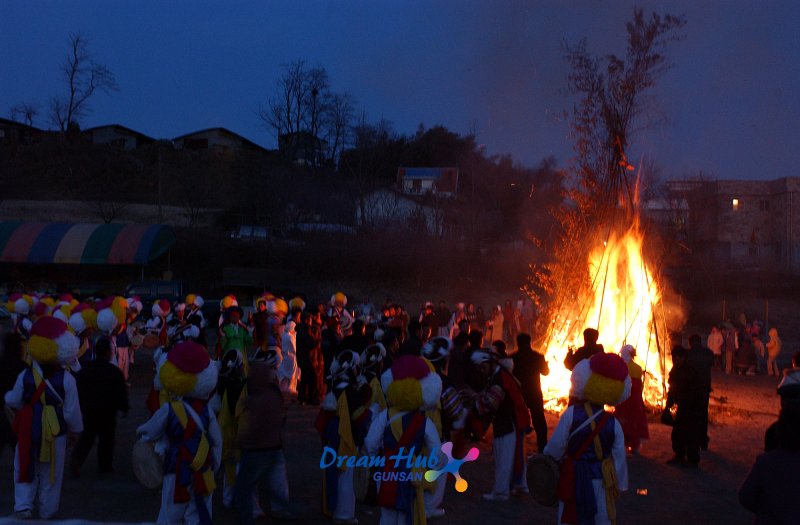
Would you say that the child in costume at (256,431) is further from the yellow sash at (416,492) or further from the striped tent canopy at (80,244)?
the striped tent canopy at (80,244)

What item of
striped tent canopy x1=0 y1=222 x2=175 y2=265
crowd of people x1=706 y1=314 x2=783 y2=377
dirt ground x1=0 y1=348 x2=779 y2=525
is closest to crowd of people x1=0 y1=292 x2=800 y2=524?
dirt ground x1=0 y1=348 x2=779 y2=525

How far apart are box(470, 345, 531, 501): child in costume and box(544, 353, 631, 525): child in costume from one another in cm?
198

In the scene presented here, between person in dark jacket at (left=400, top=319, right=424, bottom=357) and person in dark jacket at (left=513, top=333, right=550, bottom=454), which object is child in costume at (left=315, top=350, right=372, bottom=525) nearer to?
person in dark jacket at (left=513, top=333, right=550, bottom=454)

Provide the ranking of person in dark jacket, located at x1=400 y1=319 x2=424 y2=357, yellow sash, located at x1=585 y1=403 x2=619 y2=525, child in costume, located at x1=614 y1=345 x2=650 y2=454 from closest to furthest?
1. yellow sash, located at x1=585 y1=403 x2=619 y2=525
2. child in costume, located at x1=614 y1=345 x2=650 y2=454
3. person in dark jacket, located at x1=400 y1=319 x2=424 y2=357

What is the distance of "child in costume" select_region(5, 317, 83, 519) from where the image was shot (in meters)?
6.80

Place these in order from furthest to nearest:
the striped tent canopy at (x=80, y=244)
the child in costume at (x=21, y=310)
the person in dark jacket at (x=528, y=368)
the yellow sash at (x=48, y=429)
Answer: the striped tent canopy at (x=80, y=244), the child in costume at (x=21, y=310), the person in dark jacket at (x=528, y=368), the yellow sash at (x=48, y=429)

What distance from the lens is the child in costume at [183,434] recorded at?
5.91 meters

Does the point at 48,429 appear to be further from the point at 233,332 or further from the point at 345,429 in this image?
the point at 233,332

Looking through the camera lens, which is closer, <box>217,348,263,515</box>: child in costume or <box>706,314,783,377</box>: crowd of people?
<box>217,348,263,515</box>: child in costume

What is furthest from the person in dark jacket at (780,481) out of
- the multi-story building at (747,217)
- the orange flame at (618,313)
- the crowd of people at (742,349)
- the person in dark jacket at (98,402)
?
the multi-story building at (747,217)

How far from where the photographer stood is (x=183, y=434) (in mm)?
5918

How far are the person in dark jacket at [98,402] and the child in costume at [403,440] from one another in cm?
437

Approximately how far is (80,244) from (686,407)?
105 feet

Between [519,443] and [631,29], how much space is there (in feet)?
28.8
